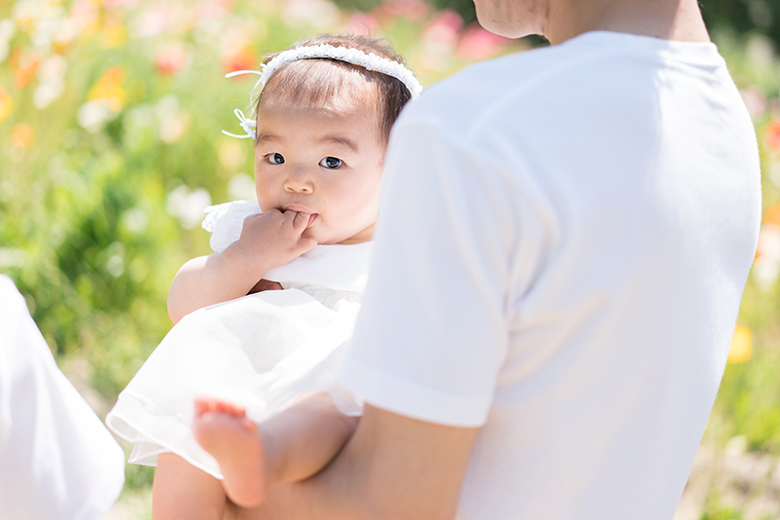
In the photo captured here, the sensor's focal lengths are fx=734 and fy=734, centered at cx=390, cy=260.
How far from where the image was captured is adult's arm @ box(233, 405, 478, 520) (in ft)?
2.74

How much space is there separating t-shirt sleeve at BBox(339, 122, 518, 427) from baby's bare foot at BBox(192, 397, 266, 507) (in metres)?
0.18

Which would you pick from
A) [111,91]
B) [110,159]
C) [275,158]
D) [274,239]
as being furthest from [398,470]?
[111,91]

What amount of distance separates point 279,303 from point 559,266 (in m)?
0.71

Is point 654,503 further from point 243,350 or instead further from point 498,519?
point 243,350

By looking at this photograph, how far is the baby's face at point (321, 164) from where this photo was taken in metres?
1.52

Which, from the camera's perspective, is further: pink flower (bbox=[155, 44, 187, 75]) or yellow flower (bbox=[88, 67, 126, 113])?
pink flower (bbox=[155, 44, 187, 75])

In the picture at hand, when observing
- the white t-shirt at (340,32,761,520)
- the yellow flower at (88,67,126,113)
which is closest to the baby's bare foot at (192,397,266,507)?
the white t-shirt at (340,32,761,520)

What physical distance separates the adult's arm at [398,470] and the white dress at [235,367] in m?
0.18

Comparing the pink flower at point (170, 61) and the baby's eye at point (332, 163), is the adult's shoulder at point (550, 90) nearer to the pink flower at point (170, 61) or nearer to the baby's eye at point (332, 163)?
the baby's eye at point (332, 163)

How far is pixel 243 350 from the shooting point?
1274mm

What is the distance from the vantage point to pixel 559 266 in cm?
80

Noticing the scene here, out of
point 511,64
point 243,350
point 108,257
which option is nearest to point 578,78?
point 511,64

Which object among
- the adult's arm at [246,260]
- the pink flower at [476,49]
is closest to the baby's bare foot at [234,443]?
the adult's arm at [246,260]

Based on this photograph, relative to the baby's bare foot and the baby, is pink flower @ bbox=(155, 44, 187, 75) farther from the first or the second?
the baby's bare foot
